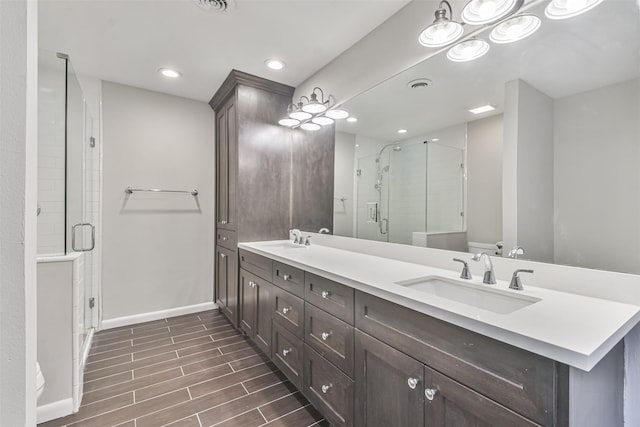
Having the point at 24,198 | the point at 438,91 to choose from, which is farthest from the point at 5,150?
the point at 438,91

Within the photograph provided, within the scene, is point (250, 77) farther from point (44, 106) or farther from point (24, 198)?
point (24, 198)

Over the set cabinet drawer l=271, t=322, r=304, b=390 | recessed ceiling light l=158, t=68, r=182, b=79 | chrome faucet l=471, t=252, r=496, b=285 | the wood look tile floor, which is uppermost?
recessed ceiling light l=158, t=68, r=182, b=79

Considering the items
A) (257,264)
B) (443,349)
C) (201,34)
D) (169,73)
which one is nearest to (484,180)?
(443,349)

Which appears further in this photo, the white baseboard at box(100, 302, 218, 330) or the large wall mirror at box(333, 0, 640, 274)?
the white baseboard at box(100, 302, 218, 330)

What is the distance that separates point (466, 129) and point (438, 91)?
0.98 feet

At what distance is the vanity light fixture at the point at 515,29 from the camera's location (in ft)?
3.82

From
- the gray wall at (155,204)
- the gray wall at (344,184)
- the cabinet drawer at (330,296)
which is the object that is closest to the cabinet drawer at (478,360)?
the cabinet drawer at (330,296)

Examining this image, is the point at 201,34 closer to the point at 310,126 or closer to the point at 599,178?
the point at 310,126

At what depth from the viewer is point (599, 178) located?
1.03 metres

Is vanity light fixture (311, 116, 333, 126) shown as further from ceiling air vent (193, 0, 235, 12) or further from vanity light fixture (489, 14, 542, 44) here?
vanity light fixture (489, 14, 542, 44)

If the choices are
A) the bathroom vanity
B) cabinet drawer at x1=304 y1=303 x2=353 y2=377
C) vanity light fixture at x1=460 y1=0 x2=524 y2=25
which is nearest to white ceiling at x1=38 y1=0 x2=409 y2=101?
vanity light fixture at x1=460 y1=0 x2=524 y2=25

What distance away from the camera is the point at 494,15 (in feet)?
4.00

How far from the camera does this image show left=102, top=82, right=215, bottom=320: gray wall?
9.09 feet

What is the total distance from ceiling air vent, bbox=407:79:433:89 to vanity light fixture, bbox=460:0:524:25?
1.29ft
